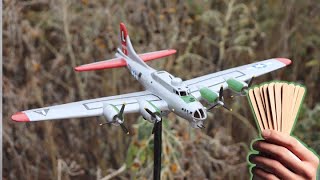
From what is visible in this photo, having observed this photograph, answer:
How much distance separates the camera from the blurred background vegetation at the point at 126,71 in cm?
174

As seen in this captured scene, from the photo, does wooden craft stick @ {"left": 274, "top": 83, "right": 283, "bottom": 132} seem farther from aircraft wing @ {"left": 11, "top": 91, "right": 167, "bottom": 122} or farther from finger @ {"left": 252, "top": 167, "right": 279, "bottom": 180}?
aircraft wing @ {"left": 11, "top": 91, "right": 167, "bottom": 122}

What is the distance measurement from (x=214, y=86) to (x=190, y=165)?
2.18 feet

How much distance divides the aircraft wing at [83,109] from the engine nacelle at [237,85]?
0.51ft

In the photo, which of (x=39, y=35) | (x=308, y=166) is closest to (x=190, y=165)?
(x=39, y=35)

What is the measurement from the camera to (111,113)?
1.01 m

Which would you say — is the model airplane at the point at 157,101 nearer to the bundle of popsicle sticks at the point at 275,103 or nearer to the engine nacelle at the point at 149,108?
the engine nacelle at the point at 149,108

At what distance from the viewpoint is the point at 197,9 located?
181 centimetres

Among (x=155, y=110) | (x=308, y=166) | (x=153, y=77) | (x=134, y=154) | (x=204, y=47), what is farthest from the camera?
(x=204, y=47)

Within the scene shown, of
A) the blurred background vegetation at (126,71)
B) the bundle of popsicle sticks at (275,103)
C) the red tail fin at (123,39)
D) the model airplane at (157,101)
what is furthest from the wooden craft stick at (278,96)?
the blurred background vegetation at (126,71)

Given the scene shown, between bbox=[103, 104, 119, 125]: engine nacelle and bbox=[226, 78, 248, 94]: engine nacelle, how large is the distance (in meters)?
0.26

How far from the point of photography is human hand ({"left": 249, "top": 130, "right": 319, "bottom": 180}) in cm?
40

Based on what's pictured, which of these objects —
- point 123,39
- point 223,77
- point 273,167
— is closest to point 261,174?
point 273,167

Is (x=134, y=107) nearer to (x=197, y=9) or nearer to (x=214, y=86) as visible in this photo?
(x=214, y=86)

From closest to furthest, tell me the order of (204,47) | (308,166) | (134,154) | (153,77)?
(308,166) → (153,77) → (134,154) → (204,47)
